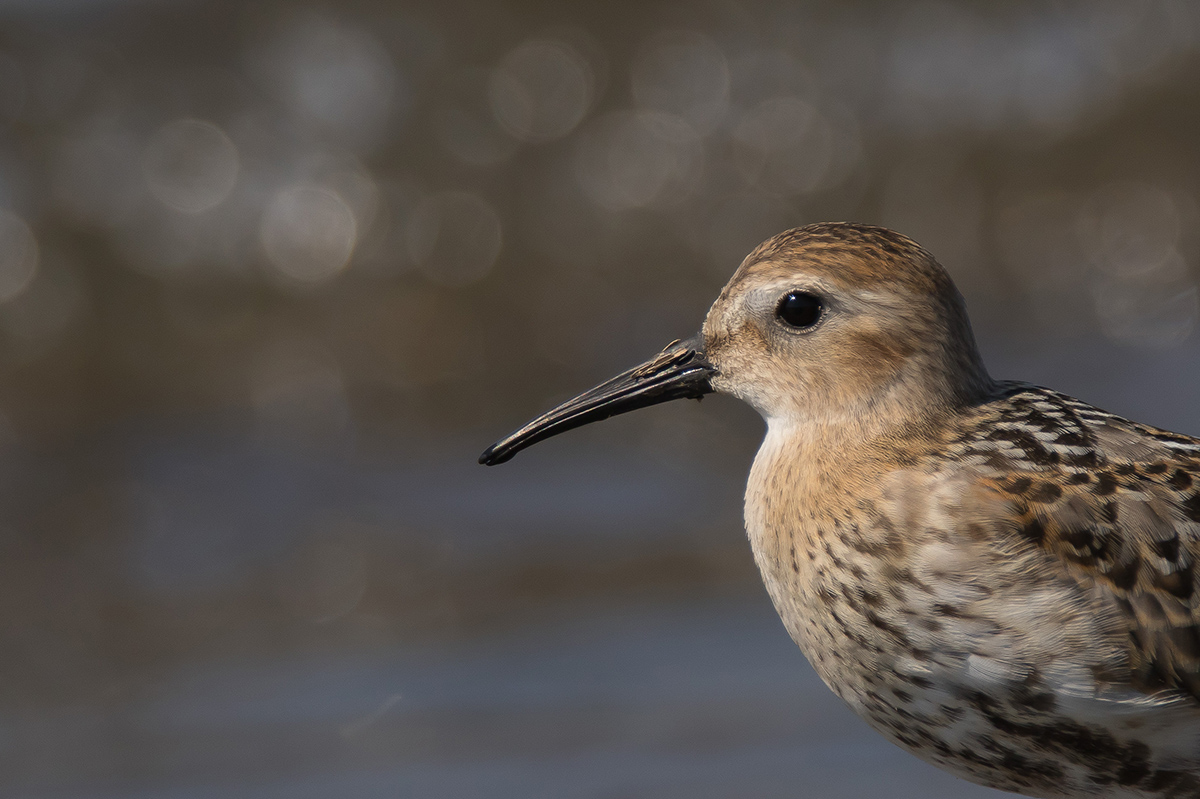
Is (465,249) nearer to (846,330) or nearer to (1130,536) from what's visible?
(846,330)

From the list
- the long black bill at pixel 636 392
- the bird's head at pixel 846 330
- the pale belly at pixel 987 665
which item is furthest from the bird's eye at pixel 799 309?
the pale belly at pixel 987 665

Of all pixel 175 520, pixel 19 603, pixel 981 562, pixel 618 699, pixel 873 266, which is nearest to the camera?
pixel 981 562

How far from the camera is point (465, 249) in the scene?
10.5m

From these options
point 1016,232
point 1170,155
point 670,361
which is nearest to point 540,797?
point 670,361

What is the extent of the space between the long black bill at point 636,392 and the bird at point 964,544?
30cm

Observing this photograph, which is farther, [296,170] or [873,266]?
[296,170]

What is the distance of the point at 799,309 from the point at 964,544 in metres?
0.80

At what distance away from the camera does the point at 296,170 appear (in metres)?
10.4

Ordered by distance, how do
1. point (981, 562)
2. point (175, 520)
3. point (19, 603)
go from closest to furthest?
point (981, 562)
point (19, 603)
point (175, 520)

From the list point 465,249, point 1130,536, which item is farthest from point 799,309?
point 465,249

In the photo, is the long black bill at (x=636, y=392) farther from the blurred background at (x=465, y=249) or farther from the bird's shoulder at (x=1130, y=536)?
the blurred background at (x=465, y=249)

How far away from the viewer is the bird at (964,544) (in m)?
3.33

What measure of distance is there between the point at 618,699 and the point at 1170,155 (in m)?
6.91

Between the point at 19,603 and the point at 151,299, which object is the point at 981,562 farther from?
the point at 151,299
